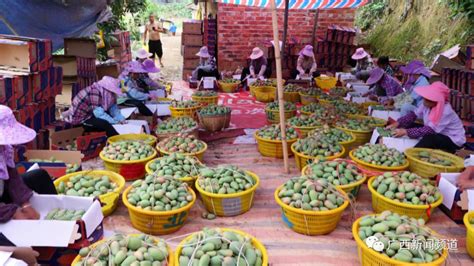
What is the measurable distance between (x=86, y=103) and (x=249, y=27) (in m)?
5.51

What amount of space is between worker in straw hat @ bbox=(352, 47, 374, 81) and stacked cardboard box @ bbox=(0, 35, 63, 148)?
208 inches

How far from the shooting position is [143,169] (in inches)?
141

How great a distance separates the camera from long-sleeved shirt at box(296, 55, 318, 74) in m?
8.11

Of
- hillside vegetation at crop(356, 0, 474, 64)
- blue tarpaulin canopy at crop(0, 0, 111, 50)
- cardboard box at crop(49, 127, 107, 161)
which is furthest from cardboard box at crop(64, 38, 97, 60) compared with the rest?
hillside vegetation at crop(356, 0, 474, 64)

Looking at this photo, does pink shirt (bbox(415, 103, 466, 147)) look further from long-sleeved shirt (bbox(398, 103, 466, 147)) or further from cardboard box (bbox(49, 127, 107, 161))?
cardboard box (bbox(49, 127, 107, 161))

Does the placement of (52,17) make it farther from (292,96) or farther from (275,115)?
(292,96)

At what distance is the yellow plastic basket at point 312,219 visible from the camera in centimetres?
261

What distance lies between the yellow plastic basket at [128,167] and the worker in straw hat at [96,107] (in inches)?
30.8

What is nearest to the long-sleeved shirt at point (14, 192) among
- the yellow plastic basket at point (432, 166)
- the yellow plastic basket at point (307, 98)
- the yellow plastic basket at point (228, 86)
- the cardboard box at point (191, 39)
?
the yellow plastic basket at point (432, 166)

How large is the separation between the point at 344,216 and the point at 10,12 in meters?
4.06

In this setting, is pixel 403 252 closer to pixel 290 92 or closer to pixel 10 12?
pixel 10 12

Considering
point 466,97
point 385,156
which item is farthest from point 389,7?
point 385,156

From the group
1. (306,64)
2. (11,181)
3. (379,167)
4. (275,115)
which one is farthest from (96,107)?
(306,64)

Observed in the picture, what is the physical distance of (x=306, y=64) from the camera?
822 centimetres
